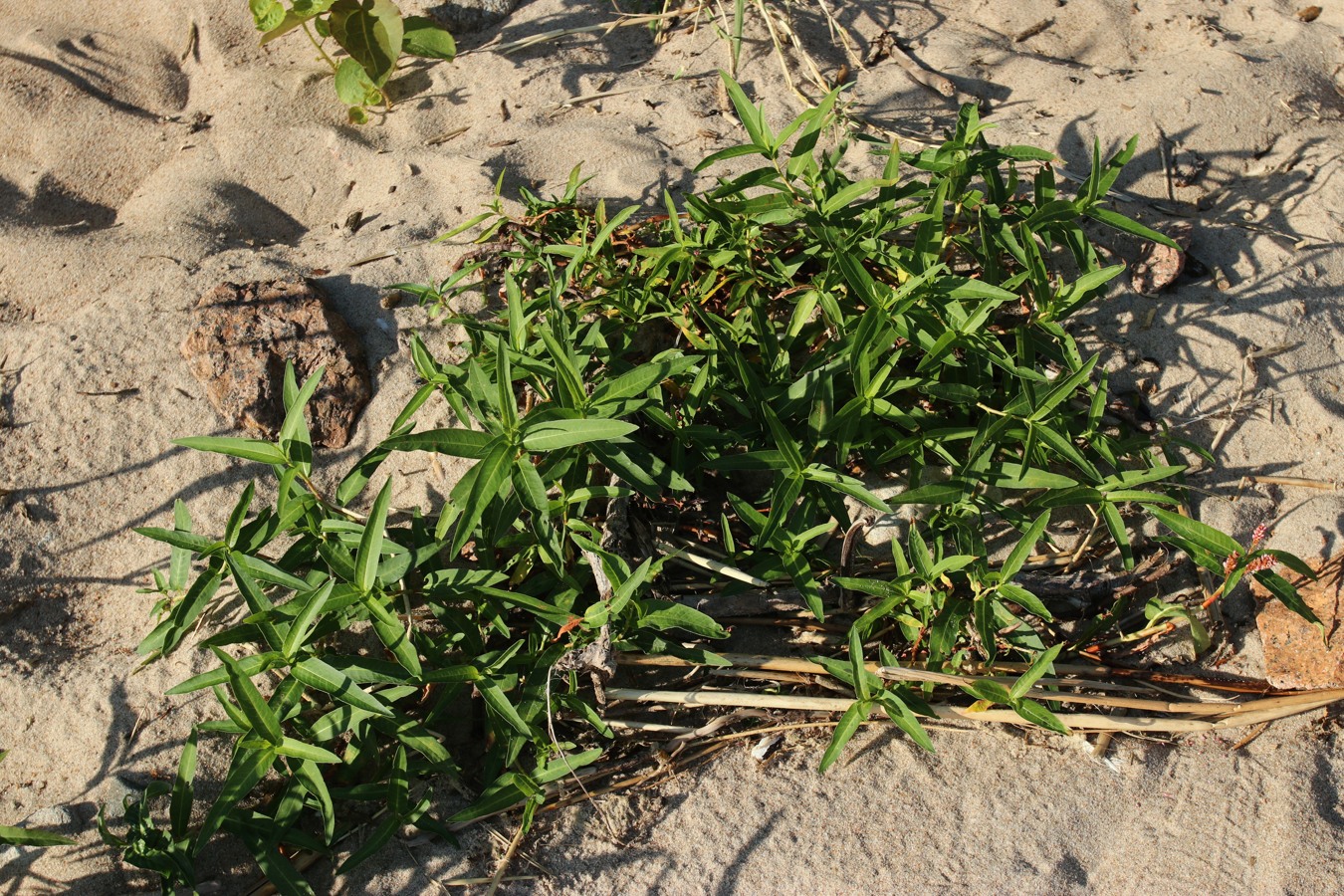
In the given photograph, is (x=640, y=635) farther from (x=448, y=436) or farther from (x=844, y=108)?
(x=844, y=108)

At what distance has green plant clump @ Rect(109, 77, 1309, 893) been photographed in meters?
2.22

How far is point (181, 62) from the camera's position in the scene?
3.73 metres

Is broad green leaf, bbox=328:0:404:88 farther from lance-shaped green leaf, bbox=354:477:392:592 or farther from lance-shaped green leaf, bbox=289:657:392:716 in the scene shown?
lance-shaped green leaf, bbox=289:657:392:716

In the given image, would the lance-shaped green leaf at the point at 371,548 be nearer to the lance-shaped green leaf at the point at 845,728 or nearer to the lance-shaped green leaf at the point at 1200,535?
the lance-shaped green leaf at the point at 845,728

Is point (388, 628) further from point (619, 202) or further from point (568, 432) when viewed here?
point (619, 202)

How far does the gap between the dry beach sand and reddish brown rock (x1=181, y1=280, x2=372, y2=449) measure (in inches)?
2.7

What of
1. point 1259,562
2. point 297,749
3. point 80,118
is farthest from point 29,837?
point 1259,562

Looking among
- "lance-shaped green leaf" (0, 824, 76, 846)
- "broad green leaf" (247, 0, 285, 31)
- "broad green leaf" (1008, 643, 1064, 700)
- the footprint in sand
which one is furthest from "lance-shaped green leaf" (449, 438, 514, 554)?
"broad green leaf" (247, 0, 285, 31)

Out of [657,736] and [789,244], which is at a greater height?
[789,244]

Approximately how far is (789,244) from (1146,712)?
152 cm

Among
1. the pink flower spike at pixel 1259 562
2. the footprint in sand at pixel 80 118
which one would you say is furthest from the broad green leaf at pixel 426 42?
the pink flower spike at pixel 1259 562

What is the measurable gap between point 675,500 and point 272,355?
3.91 ft

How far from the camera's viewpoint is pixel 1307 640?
247 centimetres

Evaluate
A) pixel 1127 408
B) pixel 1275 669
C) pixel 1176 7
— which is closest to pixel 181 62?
pixel 1127 408
